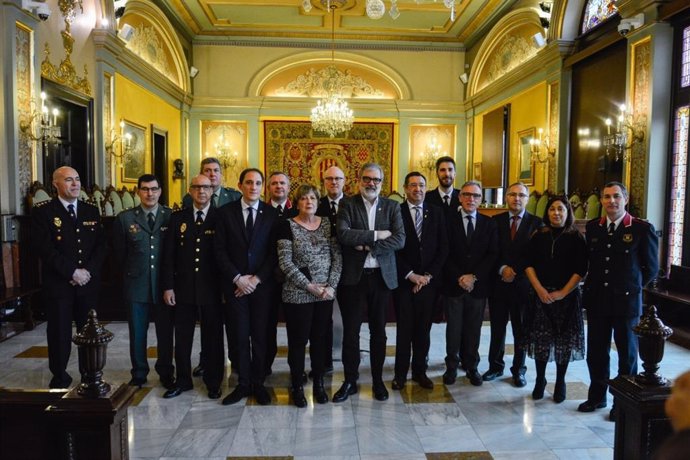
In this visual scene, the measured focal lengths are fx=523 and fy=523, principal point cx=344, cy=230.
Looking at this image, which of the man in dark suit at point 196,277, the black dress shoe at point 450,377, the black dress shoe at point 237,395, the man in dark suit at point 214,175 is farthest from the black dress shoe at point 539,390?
the man in dark suit at point 214,175

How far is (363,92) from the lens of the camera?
12.9 metres

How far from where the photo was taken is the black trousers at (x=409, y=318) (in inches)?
140

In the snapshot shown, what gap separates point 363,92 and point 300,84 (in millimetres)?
1558

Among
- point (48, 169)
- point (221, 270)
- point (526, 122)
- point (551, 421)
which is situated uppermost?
point (526, 122)

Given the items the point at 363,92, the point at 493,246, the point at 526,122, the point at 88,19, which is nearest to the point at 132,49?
the point at 88,19

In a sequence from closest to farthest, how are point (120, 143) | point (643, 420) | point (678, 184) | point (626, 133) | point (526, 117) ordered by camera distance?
1. point (643, 420)
2. point (678, 184)
3. point (626, 133)
4. point (120, 143)
5. point (526, 117)

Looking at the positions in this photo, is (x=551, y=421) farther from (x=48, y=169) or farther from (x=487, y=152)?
(x=487, y=152)

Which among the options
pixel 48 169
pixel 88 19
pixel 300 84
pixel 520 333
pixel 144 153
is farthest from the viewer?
pixel 300 84

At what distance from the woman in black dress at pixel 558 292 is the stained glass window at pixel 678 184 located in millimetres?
3118

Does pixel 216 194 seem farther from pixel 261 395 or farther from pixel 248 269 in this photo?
pixel 261 395

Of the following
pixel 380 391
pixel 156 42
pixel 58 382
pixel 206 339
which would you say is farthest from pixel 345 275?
pixel 156 42

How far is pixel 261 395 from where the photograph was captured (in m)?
3.34

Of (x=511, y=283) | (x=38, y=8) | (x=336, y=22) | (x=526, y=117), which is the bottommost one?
(x=511, y=283)

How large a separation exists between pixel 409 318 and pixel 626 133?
169 inches
